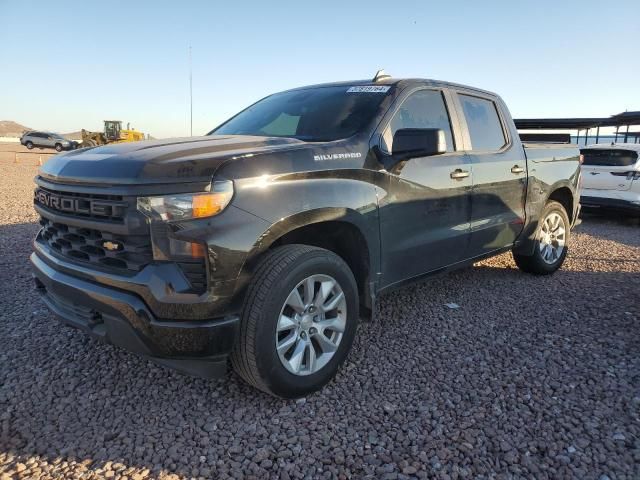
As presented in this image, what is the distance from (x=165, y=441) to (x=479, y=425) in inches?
64.3

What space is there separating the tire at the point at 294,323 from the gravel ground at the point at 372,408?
7.6 inches

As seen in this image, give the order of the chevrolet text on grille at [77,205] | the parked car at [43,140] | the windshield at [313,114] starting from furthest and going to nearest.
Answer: the parked car at [43,140] → the windshield at [313,114] → the chevrolet text on grille at [77,205]

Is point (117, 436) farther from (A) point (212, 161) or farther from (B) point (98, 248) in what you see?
(A) point (212, 161)

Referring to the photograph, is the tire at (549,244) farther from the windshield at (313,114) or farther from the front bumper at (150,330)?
the front bumper at (150,330)

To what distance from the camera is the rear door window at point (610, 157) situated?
901cm

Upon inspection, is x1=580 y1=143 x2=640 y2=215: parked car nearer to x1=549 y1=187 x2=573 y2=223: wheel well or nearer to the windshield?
x1=549 y1=187 x2=573 y2=223: wheel well

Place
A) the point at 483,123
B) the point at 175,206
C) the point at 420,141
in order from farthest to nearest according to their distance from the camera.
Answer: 1. the point at 483,123
2. the point at 420,141
3. the point at 175,206

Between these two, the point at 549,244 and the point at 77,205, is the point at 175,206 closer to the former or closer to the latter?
the point at 77,205

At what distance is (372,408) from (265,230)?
1183 millimetres

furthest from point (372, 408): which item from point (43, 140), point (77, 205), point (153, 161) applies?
point (43, 140)

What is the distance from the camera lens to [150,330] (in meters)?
2.34

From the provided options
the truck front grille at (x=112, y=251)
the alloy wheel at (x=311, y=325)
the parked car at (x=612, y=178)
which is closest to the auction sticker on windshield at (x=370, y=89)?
the alloy wheel at (x=311, y=325)

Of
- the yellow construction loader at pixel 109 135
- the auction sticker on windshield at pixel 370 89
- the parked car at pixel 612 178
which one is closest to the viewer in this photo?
the auction sticker on windshield at pixel 370 89

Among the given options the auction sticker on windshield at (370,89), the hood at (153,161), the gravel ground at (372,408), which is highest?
the auction sticker on windshield at (370,89)
